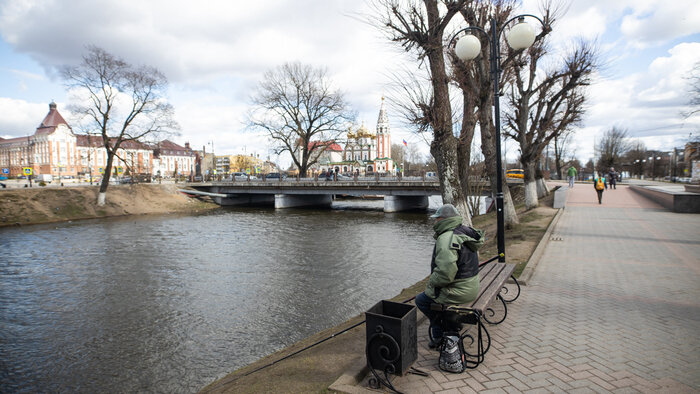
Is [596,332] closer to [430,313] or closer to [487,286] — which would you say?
[487,286]

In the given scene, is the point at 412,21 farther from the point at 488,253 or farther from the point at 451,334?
the point at 451,334

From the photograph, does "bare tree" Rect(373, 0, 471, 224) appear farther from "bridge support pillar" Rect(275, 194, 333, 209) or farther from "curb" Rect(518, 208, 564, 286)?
"bridge support pillar" Rect(275, 194, 333, 209)

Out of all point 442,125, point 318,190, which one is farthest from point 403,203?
point 442,125

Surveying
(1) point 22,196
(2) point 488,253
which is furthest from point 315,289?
(1) point 22,196

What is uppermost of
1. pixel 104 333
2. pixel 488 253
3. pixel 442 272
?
pixel 442 272

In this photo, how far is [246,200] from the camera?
47375 millimetres

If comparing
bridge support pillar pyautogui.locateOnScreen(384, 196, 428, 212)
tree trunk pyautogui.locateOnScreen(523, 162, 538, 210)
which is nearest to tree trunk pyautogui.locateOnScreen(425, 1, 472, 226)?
tree trunk pyautogui.locateOnScreen(523, 162, 538, 210)

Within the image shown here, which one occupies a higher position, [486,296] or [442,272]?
[442,272]

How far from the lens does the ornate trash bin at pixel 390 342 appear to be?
3604mm

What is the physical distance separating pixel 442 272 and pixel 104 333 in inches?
302

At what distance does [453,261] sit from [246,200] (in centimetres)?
4571

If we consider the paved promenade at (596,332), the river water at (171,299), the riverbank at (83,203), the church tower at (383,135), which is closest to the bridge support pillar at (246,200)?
the riverbank at (83,203)

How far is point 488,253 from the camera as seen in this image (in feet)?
34.8

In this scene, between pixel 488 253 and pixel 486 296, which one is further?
pixel 488 253
